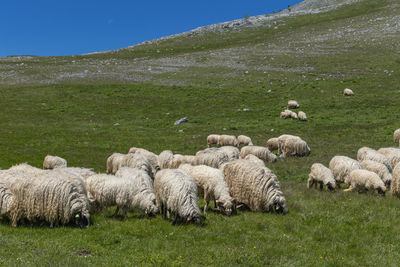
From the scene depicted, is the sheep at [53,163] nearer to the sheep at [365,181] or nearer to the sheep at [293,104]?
the sheep at [365,181]

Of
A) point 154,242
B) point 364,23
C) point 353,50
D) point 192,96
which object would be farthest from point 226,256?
point 364,23

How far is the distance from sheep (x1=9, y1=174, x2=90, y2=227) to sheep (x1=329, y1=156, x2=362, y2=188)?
11.2 meters

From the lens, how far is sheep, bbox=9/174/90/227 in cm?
952

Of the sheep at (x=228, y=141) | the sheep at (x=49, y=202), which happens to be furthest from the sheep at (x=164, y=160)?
the sheep at (x=49, y=202)

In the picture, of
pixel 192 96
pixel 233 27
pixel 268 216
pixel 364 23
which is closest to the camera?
pixel 268 216

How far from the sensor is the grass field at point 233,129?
810cm

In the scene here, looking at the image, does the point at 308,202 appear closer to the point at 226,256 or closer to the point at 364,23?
the point at 226,256

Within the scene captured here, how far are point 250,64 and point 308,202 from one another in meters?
47.6

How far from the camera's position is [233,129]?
30.6m

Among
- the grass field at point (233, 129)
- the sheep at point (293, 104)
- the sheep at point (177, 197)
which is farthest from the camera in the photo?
the sheep at point (293, 104)

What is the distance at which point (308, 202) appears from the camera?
38.8ft

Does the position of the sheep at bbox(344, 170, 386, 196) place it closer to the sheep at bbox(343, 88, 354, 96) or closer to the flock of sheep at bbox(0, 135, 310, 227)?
the flock of sheep at bbox(0, 135, 310, 227)

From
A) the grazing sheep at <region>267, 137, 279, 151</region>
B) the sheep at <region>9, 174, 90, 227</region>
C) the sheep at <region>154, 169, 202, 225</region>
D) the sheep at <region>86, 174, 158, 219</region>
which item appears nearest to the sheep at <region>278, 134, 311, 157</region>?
the grazing sheep at <region>267, 137, 279, 151</region>

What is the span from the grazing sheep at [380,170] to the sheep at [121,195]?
33.1 ft
